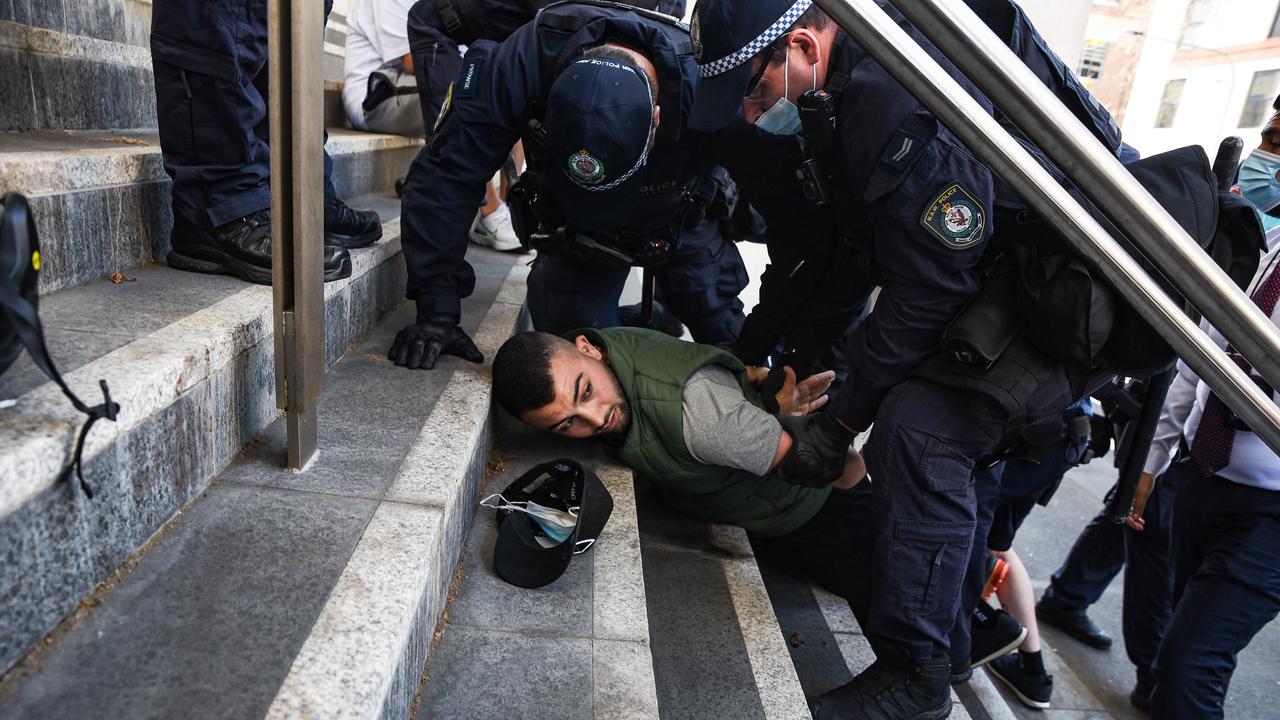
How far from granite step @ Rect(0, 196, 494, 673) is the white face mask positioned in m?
0.58

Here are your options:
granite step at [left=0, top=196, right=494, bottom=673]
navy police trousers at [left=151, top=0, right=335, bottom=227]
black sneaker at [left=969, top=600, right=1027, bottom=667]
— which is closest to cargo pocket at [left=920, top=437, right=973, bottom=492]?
black sneaker at [left=969, top=600, right=1027, bottom=667]

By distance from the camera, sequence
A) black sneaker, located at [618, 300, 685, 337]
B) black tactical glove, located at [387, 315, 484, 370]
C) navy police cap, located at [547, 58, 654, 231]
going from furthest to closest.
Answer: black sneaker, located at [618, 300, 685, 337]
black tactical glove, located at [387, 315, 484, 370]
navy police cap, located at [547, 58, 654, 231]

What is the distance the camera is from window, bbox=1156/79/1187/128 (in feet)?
43.3

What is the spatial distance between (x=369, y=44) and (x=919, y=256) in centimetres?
337

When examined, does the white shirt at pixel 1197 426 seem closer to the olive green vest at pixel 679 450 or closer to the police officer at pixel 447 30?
the olive green vest at pixel 679 450

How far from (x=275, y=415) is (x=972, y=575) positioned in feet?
6.85

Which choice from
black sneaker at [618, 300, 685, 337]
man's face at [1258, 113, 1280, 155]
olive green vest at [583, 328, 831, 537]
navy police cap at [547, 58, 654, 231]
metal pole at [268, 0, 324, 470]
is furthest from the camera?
black sneaker at [618, 300, 685, 337]

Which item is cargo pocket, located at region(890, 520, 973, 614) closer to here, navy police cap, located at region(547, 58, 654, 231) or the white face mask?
the white face mask

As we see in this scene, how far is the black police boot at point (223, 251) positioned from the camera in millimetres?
1940

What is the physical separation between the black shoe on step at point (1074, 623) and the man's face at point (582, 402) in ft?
7.96

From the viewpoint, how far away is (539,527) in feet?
6.49

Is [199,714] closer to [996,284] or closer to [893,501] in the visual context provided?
[893,501]

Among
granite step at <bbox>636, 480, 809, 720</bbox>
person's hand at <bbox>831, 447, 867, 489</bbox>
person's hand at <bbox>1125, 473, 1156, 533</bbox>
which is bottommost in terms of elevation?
granite step at <bbox>636, 480, 809, 720</bbox>

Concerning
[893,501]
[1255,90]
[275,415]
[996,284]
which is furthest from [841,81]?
[1255,90]
